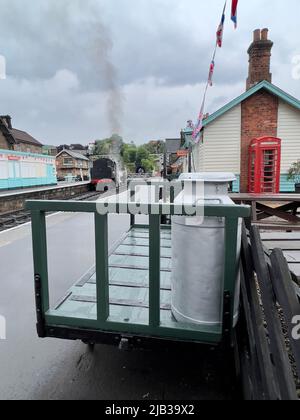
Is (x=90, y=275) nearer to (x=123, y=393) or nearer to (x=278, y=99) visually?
(x=123, y=393)

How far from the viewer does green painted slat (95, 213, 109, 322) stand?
177cm

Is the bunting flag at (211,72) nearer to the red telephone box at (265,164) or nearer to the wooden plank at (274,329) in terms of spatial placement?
the red telephone box at (265,164)

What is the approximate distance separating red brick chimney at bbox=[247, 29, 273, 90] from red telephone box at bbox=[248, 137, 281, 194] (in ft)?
9.82

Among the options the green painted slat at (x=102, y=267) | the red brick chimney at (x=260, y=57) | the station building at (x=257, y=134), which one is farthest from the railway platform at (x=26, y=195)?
the red brick chimney at (x=260, y=57)

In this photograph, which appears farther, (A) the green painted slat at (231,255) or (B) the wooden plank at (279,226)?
(B) the wooden plank at (279,226)

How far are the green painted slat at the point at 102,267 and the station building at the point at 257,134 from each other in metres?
9.64

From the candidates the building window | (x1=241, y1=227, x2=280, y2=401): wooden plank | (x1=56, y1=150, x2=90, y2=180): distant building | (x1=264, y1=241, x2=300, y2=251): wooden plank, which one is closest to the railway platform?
(x1=264, y1=241, x2=300, y2=251): wooden plank

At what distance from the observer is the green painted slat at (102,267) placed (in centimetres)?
177

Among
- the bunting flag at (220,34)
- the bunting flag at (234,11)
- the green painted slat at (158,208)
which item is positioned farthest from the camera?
the bunting flag at (220,34)

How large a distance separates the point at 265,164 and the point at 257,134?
1.30 m

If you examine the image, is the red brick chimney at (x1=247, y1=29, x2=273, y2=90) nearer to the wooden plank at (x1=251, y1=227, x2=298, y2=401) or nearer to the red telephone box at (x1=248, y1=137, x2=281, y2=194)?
the red telephone box at (x1=248, y1=137, x2=281, y2=194)
